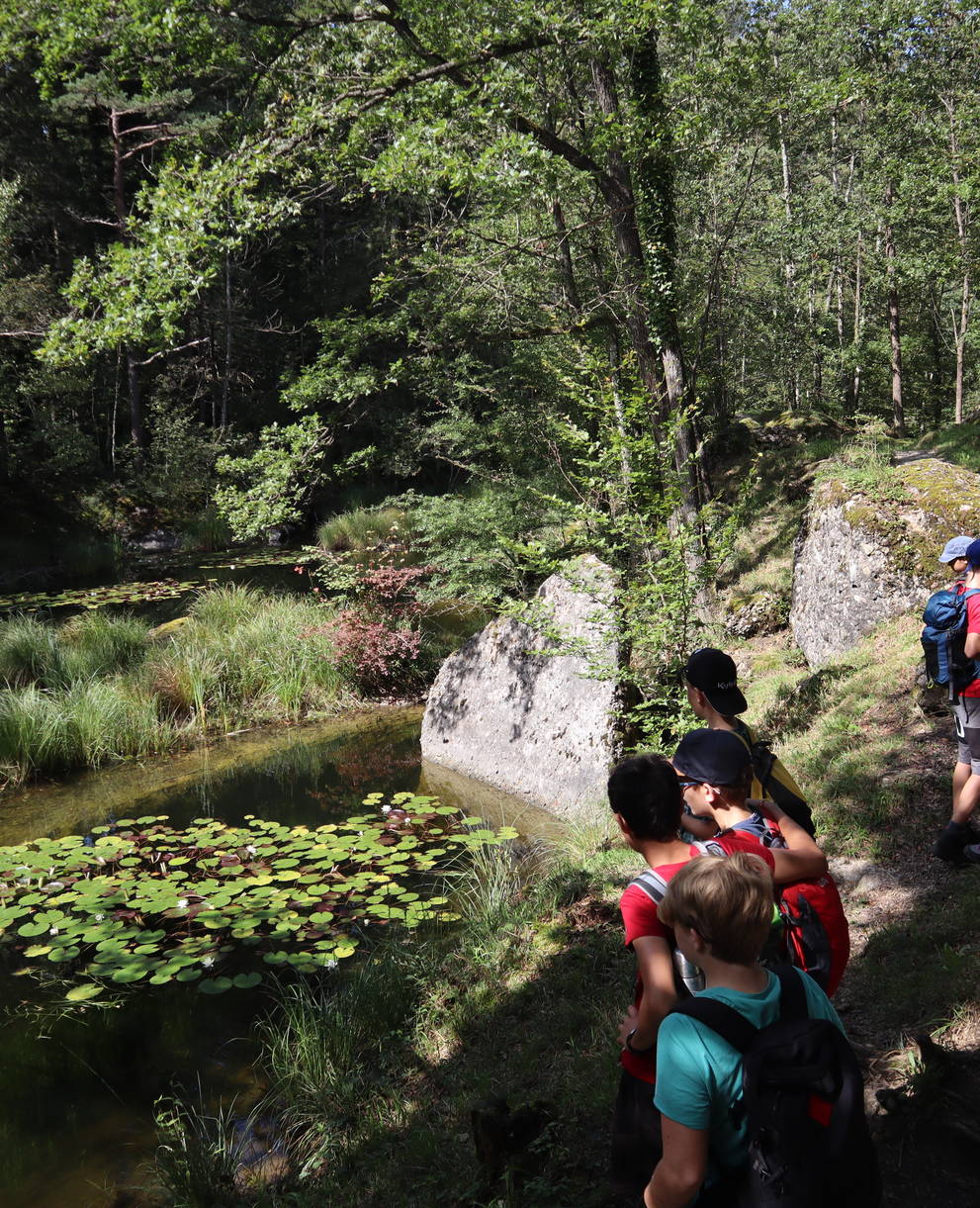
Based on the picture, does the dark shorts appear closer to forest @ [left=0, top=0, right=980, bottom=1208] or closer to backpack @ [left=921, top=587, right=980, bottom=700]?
forest @ [left=0, top=0, right=980, bottom=1208]

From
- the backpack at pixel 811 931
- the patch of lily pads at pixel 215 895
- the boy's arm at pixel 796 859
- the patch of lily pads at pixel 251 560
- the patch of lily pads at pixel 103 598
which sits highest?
the boy's arm at pixel 796 859

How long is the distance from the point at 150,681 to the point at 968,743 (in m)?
8.74

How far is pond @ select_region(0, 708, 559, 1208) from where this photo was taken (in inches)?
151

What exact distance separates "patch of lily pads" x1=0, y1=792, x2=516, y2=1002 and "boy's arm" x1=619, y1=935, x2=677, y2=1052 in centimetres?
323

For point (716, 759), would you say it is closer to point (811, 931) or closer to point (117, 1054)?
point (811, 931)

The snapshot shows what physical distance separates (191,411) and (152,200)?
2014cm

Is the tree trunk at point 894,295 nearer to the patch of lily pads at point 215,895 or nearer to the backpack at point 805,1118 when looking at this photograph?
the patch of lily pads at point 215,895

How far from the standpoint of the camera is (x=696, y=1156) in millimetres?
1530

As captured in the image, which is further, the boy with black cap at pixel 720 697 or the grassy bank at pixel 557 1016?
the grassy bank at pixel 557 1016

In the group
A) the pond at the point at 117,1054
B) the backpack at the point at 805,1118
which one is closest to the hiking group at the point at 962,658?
the backpack at the point at 805,1118

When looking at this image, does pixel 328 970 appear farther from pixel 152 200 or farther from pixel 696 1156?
pixel 152 200

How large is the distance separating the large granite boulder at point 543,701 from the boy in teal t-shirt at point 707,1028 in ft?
14.8

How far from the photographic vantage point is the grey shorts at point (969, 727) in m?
3.85

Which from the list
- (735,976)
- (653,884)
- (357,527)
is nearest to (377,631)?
(357,527)
